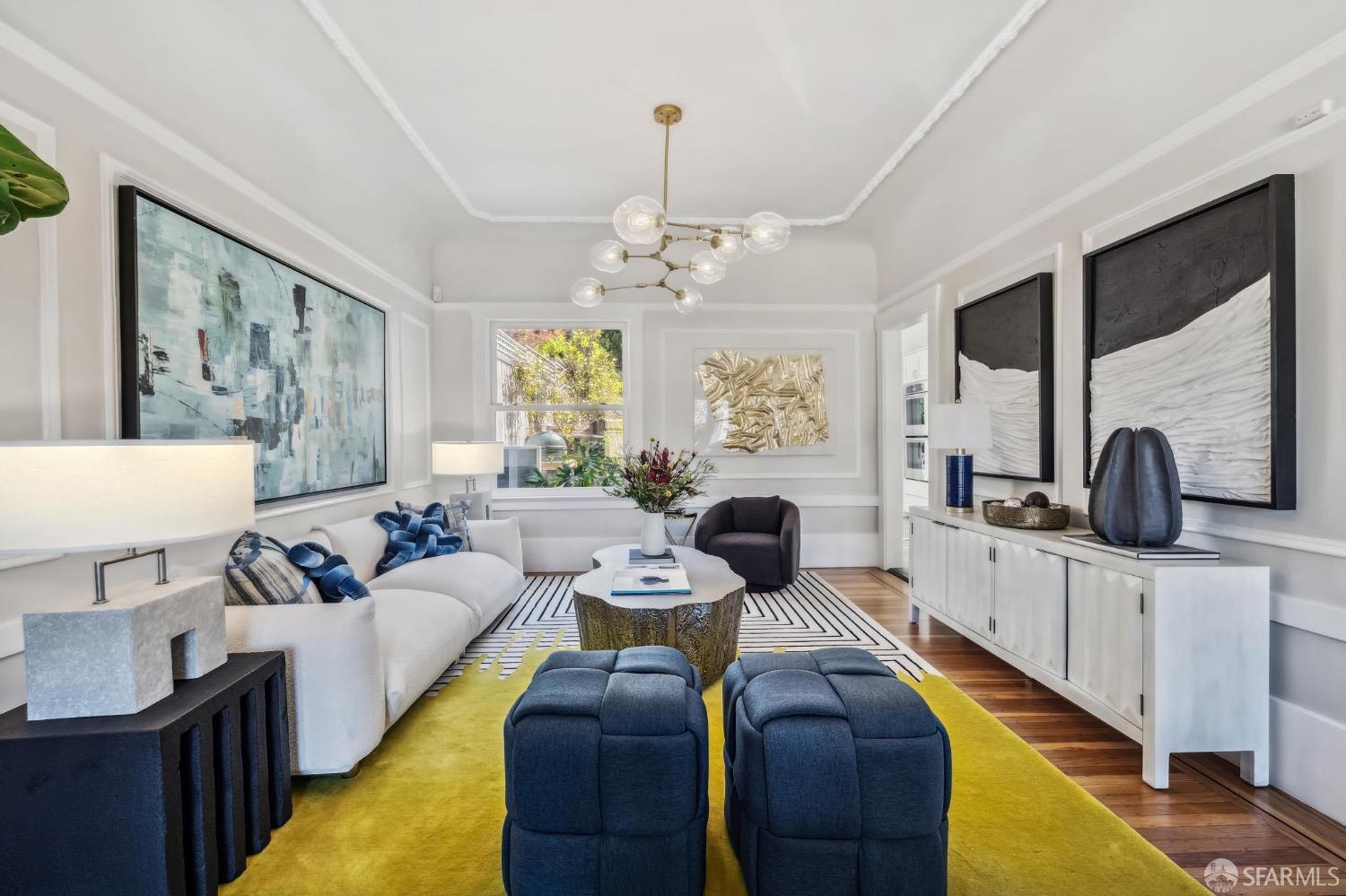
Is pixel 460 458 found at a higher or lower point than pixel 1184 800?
higher

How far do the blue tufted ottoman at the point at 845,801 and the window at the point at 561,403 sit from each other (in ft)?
13.5

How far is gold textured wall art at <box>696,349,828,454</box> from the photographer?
5.55 metres

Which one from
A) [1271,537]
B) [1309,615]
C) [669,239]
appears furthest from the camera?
[669,239]

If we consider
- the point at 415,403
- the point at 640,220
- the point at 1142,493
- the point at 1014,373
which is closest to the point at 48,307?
the point at 640,220

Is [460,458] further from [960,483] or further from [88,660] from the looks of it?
[960,483]

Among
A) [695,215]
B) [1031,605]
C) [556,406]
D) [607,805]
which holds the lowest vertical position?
[607,805]

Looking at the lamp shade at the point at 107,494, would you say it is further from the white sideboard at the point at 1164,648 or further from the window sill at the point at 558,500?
the window sill at the point at 558,500

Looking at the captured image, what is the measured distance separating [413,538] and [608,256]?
212 cm

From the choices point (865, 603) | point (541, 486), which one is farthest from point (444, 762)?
point (541, 486)

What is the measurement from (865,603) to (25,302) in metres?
4.39

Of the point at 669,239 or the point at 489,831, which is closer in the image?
the point at 489,831

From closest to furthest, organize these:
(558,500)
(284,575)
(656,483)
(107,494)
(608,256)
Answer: (107,494) → (284,575) → (608,256) → (656,483) → (558,500)

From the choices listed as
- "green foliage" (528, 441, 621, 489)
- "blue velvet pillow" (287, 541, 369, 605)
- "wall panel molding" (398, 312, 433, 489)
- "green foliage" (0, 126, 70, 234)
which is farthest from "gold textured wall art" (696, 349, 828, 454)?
"green foliage" (0, 126, 70, 234)

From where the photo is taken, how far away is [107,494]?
1.43m
